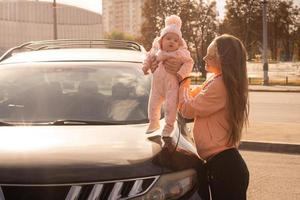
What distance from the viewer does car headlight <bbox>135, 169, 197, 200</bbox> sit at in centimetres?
295

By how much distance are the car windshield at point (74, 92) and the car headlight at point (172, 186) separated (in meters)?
0.88

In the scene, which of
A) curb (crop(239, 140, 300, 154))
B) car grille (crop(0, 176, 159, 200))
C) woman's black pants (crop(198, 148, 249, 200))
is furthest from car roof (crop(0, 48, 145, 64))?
curb (crop(239, 140, 300, 154))

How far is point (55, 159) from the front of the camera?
291 centimetres

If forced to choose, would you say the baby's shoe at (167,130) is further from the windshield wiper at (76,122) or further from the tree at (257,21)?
the tree at (257,21)

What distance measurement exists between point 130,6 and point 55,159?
19086 centimetres

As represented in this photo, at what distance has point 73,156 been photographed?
296cm

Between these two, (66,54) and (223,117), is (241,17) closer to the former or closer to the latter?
(66,54)

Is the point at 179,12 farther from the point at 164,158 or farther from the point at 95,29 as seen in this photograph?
the point at 95,29

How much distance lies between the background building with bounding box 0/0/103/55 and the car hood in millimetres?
91405

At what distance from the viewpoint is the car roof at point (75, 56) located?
15.6 feet

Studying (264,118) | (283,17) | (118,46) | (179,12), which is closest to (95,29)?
(283,17)

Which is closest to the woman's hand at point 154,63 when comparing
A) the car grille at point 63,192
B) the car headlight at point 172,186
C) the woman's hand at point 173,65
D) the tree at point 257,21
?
the woman's hand at point 173,65

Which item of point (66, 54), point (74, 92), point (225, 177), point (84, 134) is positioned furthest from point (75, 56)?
point (225, 177)

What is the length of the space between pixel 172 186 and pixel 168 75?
35.7 inches
